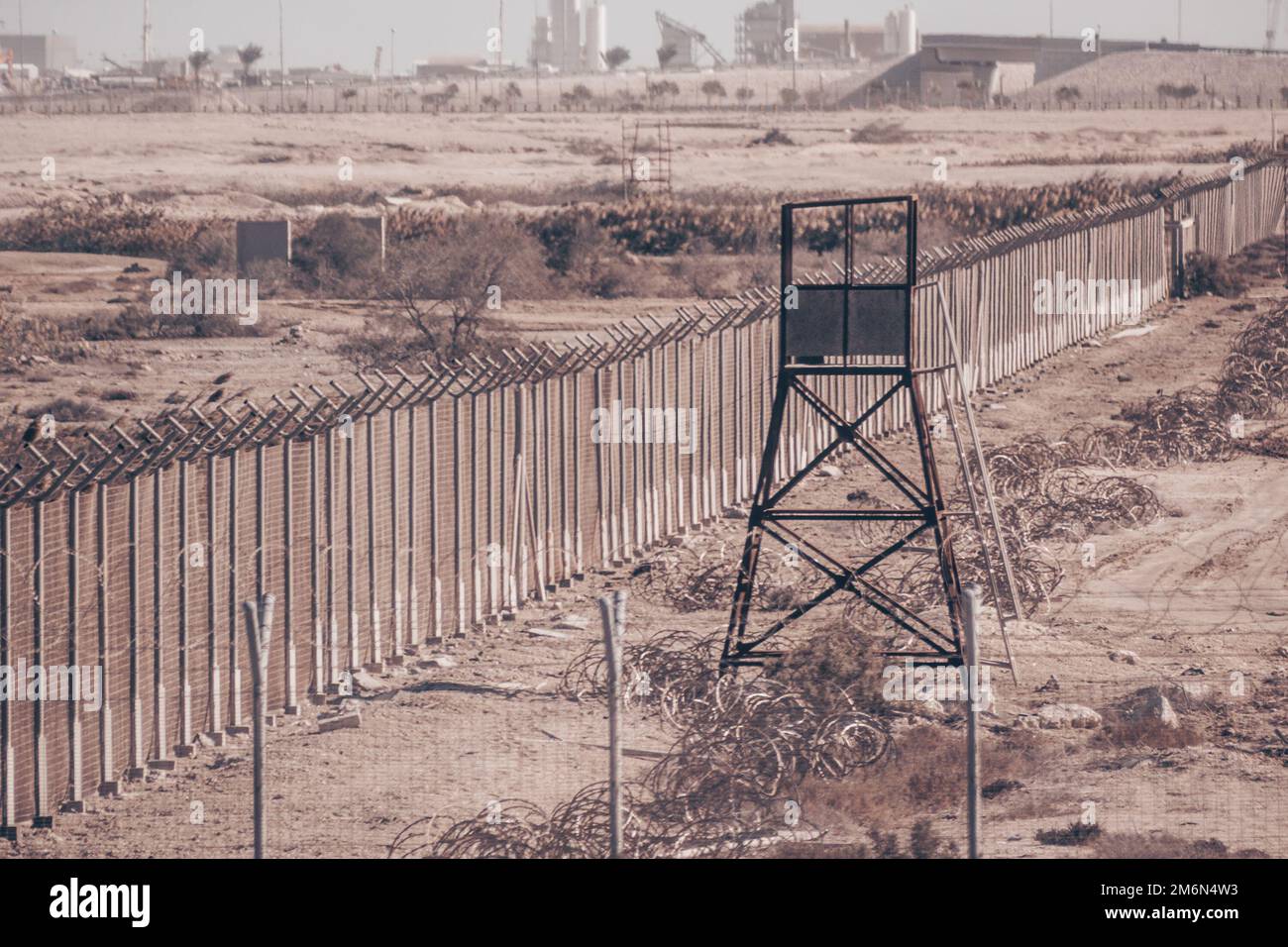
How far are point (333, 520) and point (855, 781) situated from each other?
12.9 ft

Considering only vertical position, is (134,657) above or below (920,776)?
above

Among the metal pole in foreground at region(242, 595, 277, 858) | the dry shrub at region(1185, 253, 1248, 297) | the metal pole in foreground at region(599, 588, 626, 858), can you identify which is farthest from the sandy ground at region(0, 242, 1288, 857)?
the dry shrub at region(1185, 253, 1248, 297)

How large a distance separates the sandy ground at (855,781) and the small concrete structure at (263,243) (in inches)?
925

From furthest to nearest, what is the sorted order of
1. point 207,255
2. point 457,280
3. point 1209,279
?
1. point 207,255
2. point 457,280
3. point 1209,279

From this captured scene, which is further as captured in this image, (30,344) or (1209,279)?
(1209,279)

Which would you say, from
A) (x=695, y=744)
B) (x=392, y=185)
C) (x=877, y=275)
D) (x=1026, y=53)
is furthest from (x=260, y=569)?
(x=1026, y=53)

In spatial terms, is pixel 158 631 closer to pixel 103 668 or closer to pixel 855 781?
pixel 103 668

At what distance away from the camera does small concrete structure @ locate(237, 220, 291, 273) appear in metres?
39.4

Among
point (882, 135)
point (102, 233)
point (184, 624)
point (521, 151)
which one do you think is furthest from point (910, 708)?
point (882, 135)

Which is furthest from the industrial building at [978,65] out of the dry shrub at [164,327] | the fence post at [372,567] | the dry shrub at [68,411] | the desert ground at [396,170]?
the fence post at [372,567]

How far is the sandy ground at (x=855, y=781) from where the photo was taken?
969cm

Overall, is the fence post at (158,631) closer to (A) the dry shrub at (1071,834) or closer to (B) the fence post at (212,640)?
(B) the fence post at (212,640)

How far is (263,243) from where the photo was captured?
39.7 meters

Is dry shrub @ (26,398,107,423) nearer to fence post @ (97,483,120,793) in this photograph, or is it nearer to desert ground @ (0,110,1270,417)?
desert ground @ (0,110,1270,417)
